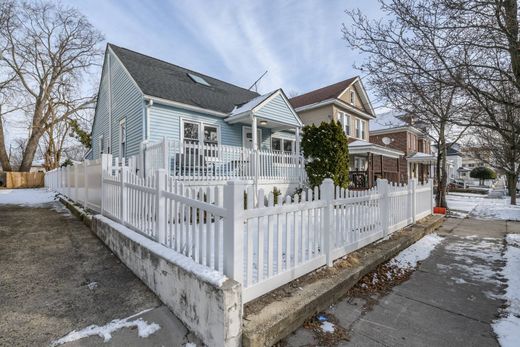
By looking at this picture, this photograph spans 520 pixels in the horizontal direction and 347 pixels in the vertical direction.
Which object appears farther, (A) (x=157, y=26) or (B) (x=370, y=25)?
(A) (x=157, y=26)

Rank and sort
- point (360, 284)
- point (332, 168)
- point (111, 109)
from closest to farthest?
point (360, 284)
point (332, 168)
point (111, 109)

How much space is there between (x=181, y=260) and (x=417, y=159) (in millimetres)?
22625

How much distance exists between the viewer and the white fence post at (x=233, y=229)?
233 centimetres

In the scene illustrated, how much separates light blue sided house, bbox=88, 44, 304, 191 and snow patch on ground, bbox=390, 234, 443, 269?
204 inches

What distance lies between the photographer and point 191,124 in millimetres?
10828

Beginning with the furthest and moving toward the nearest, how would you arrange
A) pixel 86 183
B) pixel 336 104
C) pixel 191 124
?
1. pixel 336 104
2. pixel 191 124
3. pixel 86 183

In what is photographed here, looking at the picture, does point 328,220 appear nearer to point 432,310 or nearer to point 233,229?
point 432,310

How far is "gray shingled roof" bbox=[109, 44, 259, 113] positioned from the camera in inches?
400

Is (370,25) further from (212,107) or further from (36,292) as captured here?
(212,107)

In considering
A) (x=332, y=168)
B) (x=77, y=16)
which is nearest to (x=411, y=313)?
(x=332, y=168)

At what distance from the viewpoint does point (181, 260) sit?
9.07 feet

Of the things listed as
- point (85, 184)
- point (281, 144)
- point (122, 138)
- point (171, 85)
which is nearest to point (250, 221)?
point (85, 184)

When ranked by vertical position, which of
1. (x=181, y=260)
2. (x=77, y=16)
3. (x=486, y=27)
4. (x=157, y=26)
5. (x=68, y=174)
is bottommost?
(x=181, y=260)

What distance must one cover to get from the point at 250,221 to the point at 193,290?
2.76ft
